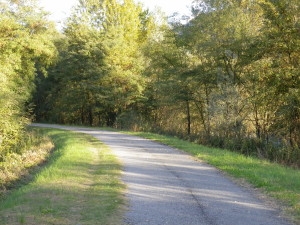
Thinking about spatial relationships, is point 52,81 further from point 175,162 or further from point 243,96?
point 175,162

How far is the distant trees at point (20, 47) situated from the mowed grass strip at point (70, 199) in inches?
335

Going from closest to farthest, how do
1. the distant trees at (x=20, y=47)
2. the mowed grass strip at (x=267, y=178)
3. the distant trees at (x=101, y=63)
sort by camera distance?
the mowed grass strip at (x=267, y=178)
the distant trees at (x=20, y=47)
the distant trees at (x=101, y=63)

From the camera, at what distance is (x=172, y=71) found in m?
26.5

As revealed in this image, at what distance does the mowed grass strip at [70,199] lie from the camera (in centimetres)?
567

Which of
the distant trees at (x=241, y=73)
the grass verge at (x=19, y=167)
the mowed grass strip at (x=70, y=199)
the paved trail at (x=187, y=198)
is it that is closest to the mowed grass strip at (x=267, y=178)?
the paved trail at (x=187, y=198)

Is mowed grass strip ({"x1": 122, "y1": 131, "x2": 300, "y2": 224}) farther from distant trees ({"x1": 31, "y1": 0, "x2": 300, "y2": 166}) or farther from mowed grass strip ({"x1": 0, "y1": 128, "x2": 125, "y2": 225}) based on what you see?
distant trees ({"x1": 31, "y1": 0, "x2": 300, "y2": 166})

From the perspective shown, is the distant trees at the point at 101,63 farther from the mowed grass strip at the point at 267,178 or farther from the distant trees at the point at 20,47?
the mowed grass strip at the point at 267,178

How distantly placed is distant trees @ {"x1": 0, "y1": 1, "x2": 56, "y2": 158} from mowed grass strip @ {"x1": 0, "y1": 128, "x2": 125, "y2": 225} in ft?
27.9

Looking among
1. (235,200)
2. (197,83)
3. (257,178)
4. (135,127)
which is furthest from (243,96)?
(235,200)

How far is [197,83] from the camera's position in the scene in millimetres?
24922

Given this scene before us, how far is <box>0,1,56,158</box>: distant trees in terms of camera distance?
1853 cm

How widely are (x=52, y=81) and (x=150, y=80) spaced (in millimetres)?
16165

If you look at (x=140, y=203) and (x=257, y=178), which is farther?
(x=257, y=178)

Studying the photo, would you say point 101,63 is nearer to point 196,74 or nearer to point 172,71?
point 172,71
